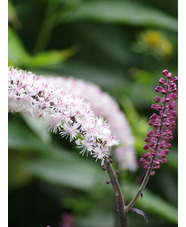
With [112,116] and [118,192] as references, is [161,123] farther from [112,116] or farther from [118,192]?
[112,116]

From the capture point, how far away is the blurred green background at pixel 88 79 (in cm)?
99

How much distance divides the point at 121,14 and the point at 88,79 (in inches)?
9.6

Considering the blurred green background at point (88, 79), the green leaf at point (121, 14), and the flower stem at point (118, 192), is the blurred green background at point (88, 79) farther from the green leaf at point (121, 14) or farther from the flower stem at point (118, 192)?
the flower stem at point (118, 192)

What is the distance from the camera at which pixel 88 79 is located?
1.36 m

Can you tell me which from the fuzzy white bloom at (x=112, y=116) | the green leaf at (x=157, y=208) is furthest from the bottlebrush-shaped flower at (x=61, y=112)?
the green leaf at (x=157, y=208)

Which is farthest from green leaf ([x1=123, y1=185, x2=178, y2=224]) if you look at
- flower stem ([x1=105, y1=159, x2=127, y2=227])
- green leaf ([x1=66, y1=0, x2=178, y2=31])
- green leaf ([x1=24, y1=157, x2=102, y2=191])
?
flower stem ([x1=105, y1=159, x2=127, y2=227])

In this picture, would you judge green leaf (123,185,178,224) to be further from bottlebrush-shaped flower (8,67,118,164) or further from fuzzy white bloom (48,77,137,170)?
bottlebrush-shaped flower (8,67,118,164)

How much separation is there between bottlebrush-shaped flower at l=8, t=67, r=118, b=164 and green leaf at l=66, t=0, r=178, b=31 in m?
0.86

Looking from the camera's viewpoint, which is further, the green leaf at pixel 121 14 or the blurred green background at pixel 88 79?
the green leaf at pixel 121 14

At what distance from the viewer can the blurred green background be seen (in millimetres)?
986

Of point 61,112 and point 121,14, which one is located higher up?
point 121,14

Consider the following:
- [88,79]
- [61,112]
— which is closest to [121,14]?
[88,79]
